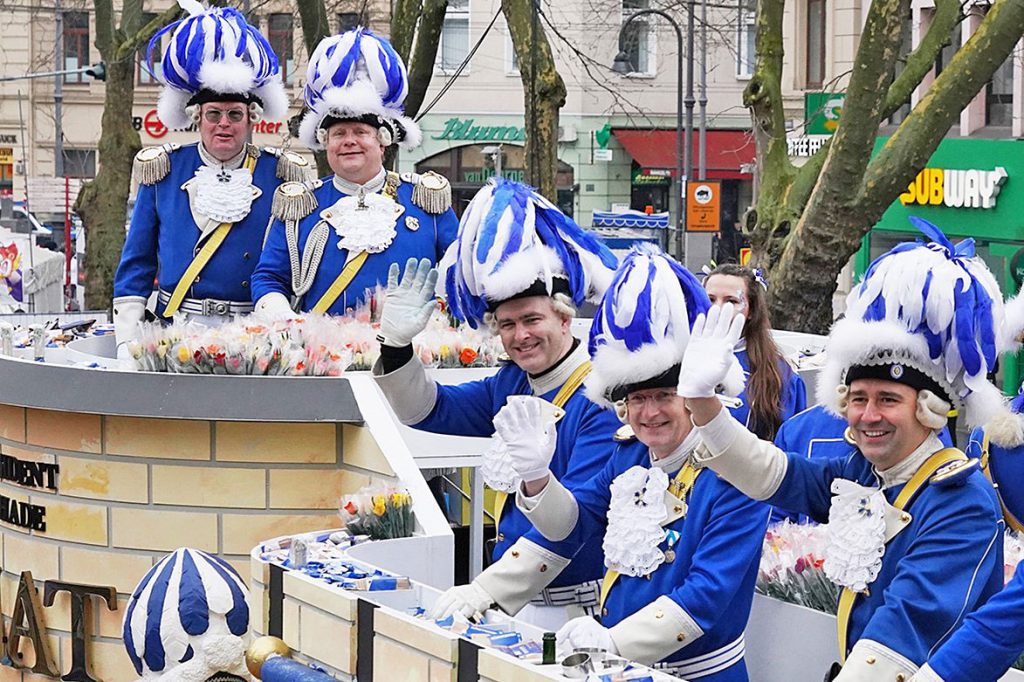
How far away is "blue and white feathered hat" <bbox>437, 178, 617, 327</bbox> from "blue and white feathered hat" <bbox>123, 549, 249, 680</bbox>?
1.03 m

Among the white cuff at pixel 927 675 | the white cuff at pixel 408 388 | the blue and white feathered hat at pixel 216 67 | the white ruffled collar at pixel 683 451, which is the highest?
the blue and white feathered hat at pixel 216 67

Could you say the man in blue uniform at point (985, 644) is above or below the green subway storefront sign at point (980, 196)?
below

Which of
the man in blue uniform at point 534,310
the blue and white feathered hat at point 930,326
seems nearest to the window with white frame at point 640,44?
the man in blue uniform at point 534,310

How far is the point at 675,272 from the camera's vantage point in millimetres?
4500

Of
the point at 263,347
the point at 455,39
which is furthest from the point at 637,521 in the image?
the point at 455,39

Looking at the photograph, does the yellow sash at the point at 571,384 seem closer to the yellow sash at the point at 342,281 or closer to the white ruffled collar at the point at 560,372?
the white ruffled collar at the point at 560,372

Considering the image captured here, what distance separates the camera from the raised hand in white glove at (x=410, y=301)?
5.36m

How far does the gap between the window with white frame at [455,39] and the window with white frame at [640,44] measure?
3538mm

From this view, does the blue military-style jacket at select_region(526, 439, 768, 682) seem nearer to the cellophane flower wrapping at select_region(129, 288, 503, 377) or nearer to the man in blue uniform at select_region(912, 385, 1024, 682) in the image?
the man in blue uniform at select_region(912, 385, 1024, 682)

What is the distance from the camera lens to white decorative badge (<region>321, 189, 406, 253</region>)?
292 inches

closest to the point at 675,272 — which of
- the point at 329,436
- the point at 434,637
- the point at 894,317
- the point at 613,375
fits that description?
the point at 613,375

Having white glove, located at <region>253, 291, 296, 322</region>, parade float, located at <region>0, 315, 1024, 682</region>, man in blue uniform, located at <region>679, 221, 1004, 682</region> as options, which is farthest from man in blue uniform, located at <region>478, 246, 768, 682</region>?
white glove, located at <region>253, 291, 296, 322</region>

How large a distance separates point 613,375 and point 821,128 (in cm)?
2623

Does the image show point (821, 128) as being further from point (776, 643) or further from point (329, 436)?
point (776, 643)
